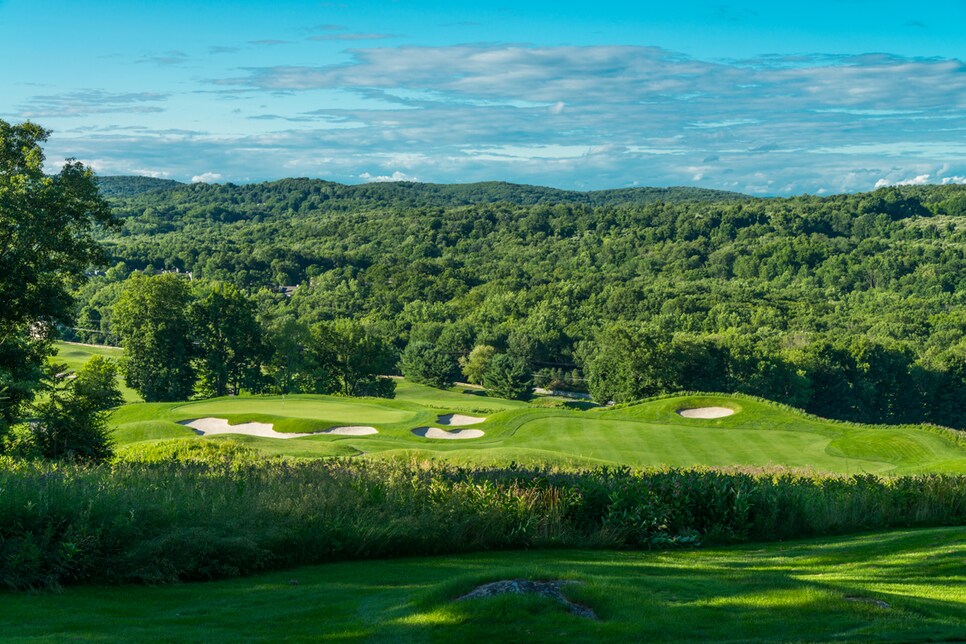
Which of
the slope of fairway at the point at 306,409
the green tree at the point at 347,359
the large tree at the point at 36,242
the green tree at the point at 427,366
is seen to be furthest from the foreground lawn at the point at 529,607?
the green tree at the point at 427,366

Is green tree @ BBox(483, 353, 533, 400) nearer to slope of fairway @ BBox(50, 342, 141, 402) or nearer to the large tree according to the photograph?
slope of fairway @ BBox(50, 342, 141, 402)

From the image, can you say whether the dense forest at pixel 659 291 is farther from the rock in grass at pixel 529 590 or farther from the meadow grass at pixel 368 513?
the rock in grass at pixel 529 590

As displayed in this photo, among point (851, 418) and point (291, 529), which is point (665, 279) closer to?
point (851, 418)

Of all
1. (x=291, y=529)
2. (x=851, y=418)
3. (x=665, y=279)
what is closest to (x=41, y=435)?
(x=291, y=529)

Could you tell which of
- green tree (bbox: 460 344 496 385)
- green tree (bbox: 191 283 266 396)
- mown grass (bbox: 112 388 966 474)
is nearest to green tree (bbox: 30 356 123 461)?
mown grass (bbox: 112 388 966 474)

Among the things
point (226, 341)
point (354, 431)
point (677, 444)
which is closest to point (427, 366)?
point (226, 341)
